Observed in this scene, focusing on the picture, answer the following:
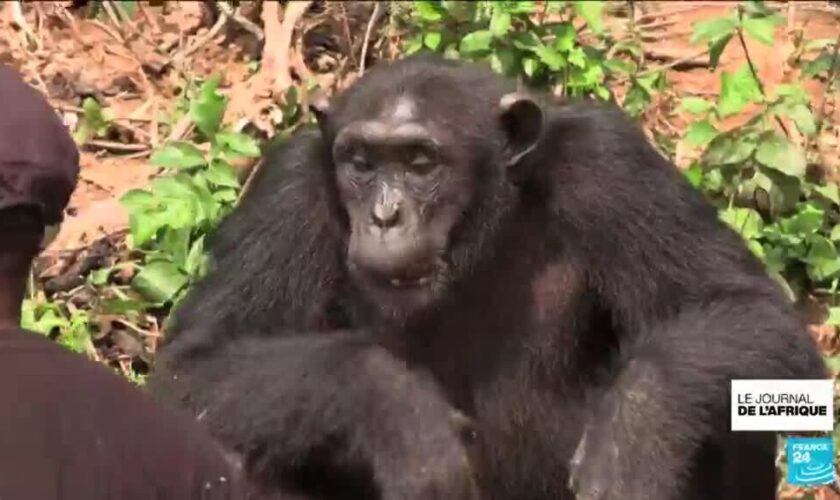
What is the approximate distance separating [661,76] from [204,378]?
2.84 m

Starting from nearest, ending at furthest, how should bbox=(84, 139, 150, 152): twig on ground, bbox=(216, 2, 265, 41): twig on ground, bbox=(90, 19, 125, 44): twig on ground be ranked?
bbox=(84, 139, 150, 152): twig on ground → bbox=(216, 2, 265, 41): twig on ground → bbox=(90, 19, 125, 44): twig on ground

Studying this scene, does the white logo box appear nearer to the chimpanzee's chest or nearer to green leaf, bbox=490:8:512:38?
the chimpanzee's chest

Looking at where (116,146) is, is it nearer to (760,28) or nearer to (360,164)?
(760,28)

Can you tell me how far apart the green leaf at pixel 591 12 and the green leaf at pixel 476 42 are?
0.44 metres

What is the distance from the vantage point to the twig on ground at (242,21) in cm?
695

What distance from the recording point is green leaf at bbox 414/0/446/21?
248 inches

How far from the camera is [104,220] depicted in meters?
6.02

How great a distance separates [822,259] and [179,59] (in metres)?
2.79

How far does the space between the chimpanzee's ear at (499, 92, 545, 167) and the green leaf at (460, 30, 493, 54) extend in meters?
1.81

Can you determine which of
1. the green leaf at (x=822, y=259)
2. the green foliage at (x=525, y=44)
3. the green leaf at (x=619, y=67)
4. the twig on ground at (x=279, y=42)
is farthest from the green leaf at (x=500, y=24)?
the green leaf at (x=822, y=259)

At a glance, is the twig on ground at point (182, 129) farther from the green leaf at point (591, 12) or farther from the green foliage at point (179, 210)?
the green leaf at point (591, 12)

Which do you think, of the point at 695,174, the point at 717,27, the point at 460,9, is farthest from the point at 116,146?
the point at 717,27

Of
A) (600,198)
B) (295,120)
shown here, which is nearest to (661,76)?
(295,120)

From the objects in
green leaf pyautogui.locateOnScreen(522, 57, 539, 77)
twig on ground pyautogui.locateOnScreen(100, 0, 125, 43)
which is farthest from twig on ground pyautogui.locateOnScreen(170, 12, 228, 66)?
green leaf pyautogui.locateOnScreen(522, 57, 539, 77)
